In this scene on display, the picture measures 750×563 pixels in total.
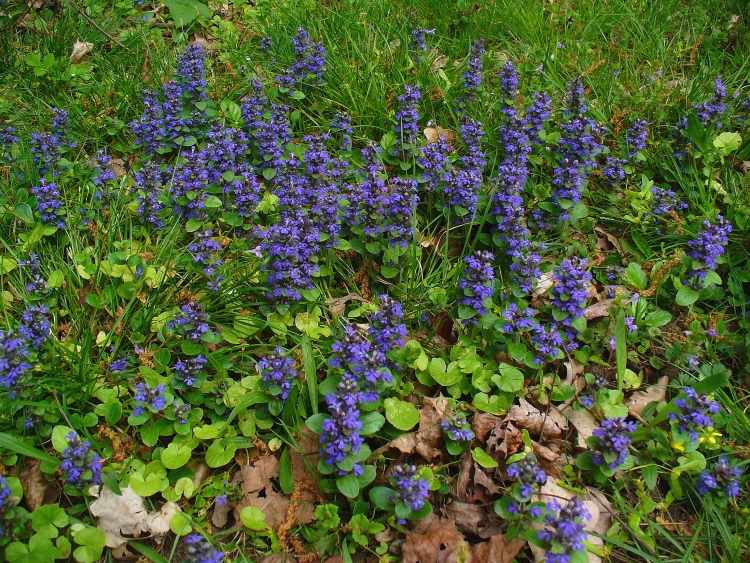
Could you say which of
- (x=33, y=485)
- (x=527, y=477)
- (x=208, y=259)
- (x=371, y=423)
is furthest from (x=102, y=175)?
(x=527, y=477)

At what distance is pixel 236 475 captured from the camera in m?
3.02

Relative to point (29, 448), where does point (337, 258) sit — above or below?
above

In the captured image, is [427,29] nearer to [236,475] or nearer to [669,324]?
[669,324]

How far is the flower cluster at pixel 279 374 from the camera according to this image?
9.78 feet

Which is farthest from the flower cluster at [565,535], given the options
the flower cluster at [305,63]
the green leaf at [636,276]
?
the flower cluster at [305,63]

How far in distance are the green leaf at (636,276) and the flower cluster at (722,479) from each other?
3.49 feet

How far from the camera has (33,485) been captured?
114 inches

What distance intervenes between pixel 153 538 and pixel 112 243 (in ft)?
5.69

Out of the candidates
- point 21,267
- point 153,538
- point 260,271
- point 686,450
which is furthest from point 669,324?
point 21,267

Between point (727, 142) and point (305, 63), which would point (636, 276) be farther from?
Answer: point (305, 63)

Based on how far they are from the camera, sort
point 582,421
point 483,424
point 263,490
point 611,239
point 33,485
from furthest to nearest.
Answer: point 611,239, point 582,421, point 483,424, point 263,490, point 33,485

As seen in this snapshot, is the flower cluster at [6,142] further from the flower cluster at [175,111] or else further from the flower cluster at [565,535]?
the flower cluster at [565,535]

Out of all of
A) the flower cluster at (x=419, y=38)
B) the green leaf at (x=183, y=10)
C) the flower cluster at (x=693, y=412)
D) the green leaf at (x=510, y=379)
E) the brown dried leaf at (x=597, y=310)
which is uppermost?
the flower cluster at (x=419, y=38)

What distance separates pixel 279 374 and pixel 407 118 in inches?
79.5
